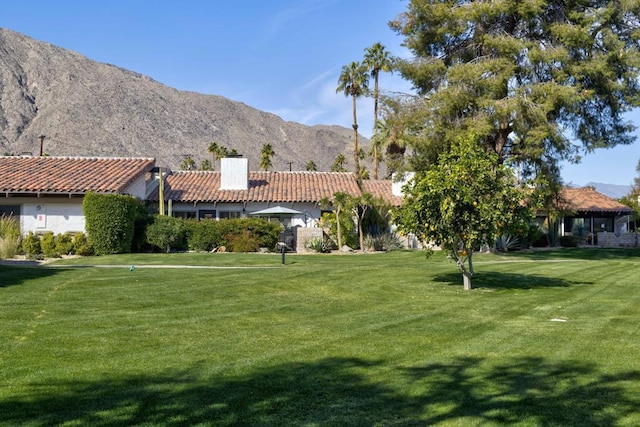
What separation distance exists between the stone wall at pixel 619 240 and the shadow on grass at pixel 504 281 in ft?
89.5

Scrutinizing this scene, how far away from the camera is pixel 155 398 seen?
21.8 feet

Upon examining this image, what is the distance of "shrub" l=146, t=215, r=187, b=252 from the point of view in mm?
29766

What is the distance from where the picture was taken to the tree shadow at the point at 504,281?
1802 centimetres

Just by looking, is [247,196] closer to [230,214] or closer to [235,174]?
[230,214]

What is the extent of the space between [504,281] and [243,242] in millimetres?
15274

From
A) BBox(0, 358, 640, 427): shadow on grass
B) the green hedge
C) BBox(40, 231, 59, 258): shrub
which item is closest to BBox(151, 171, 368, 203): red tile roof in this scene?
the green hedge

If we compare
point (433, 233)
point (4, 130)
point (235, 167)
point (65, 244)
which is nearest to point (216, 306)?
point (433, 233)

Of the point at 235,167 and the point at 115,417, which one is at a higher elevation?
the point at 235,167

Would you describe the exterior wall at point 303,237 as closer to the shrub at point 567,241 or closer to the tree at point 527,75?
the tree at point 527,75

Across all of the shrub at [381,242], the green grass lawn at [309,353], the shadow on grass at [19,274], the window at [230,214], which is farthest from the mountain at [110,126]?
the green grass lawn at [309,353]

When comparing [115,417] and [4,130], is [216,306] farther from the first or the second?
[4,130]

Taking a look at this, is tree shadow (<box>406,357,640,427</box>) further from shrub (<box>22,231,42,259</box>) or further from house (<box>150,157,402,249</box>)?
house (<box>150,157,402,249</box>)

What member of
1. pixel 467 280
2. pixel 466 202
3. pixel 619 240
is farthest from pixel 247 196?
pixel 619 240

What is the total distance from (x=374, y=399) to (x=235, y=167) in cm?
3471
